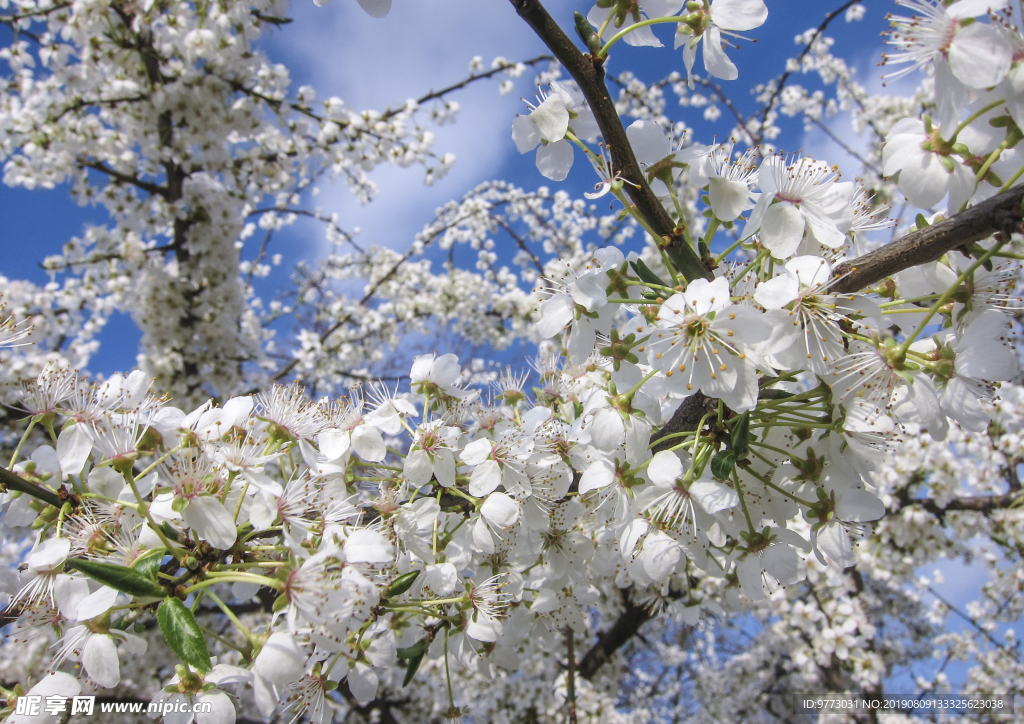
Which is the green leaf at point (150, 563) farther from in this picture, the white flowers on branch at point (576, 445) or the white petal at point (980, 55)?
the white petal at point (980, 55)

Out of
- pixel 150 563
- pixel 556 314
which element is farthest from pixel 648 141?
pixel 150 563

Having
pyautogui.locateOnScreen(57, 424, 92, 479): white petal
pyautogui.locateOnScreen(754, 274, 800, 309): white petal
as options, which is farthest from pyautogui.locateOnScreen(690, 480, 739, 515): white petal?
pyautogui.locateOnScreen(57, 424, 92, 479): white petal

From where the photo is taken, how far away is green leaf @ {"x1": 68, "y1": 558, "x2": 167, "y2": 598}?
3.07ft

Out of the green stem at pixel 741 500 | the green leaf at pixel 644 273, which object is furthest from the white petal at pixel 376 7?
the green stem at pixel 741 500

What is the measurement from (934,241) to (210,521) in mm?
1492

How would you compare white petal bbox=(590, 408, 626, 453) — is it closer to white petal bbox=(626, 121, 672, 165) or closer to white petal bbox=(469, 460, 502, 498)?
white petal bbox=(469, 460, 502, 498)

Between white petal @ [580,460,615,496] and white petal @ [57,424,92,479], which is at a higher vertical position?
white petal @ [580,460,615,496]

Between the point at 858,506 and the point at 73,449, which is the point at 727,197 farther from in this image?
the point at 73,449

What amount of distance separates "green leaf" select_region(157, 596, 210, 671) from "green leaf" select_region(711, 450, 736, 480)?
98 cm

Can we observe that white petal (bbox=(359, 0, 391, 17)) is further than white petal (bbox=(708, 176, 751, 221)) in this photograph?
No

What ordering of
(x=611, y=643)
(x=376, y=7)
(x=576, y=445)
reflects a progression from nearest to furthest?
(x=376, y=7)
(x=576, y=445)
(x=611, y=643)

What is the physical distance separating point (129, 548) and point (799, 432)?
1.46 meters

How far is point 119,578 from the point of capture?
3.11ft

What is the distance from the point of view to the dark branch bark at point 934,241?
Result: 93 centimetres
